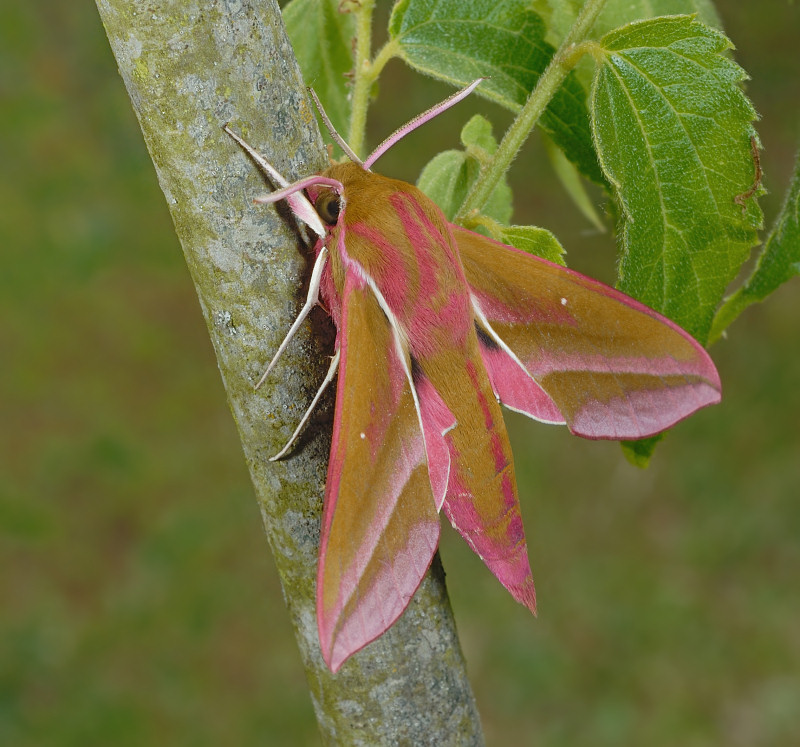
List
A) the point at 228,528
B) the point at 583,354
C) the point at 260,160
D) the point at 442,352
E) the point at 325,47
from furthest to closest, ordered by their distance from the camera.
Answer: the point at 228,528 → the point at 325,47 → the point at 583,354 → the point at 442,352 → the point at 260,160

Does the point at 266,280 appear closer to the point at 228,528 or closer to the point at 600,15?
the point at 600,15

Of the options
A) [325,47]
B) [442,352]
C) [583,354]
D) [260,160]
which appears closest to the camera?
[260,160]

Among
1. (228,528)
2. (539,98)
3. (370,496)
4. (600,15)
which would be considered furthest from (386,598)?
(228,528)

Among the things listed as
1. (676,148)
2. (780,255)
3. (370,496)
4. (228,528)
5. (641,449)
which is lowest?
(228,528)

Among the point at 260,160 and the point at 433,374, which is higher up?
the point at 260,160

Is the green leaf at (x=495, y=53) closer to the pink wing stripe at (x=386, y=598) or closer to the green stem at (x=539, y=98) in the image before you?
the green stem at (x=539, y=98)

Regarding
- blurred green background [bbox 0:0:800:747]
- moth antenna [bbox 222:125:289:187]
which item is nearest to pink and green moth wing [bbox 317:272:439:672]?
moth antenna [bbox 222:125:289:187]

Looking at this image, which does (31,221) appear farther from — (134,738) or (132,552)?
(134,738)

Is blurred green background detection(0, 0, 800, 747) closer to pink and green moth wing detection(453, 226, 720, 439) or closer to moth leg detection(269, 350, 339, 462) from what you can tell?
pink and green moth wing detection(453, 226, 720, 439)
